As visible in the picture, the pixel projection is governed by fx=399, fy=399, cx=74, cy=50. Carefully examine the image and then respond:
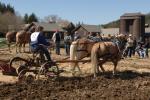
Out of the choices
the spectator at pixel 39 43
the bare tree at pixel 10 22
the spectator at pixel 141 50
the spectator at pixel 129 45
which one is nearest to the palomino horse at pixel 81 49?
the spectator at pixel 39 43

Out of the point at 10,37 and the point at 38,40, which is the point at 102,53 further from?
the point at 10,37

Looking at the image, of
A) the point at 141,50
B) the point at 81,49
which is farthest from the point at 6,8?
the point at 81,49

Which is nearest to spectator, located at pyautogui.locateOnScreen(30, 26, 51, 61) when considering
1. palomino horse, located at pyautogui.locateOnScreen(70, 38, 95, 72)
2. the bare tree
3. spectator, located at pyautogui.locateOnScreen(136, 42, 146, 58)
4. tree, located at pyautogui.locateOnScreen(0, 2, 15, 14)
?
palomino horse, located at pyautogui.locateOnScreen(70, 38, 95, 72)

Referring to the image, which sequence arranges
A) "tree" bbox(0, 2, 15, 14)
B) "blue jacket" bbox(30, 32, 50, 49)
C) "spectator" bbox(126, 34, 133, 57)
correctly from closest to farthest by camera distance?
"blue jacket" bbox(30, 32, 50, 49) → "spectator" bbox(126, 34, 133, 57) → "tree" bbox(0, 2, 15, 14)

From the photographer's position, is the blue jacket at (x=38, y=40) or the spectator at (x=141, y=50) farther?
the spectator at (x=141, y=50)

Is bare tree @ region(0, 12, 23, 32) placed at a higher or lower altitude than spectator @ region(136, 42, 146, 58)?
higher

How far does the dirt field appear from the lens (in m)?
10.4

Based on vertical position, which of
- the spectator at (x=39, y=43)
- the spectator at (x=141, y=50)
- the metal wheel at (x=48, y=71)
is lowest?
the spectator at (x=141, y=50)

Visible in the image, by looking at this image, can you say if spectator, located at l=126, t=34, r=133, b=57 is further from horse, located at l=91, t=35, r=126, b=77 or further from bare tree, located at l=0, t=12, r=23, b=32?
bare tree, located at l=0, t=12, r=23, b=32

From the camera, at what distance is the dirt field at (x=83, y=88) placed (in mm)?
10406

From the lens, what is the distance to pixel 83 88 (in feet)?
38.3

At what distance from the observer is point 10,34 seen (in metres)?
30.5

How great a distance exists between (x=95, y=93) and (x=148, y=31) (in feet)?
214

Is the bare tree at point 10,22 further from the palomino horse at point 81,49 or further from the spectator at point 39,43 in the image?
the spectator at point 39,43
